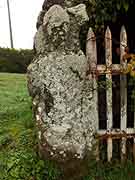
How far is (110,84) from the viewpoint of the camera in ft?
15.5

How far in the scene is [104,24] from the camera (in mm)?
5203

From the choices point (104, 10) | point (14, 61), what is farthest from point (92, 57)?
point (14, 61)

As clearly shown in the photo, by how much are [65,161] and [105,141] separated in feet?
1.76

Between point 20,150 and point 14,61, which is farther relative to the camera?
point 14,61

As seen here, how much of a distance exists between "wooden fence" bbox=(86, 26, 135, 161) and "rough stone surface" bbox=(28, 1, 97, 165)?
0.11 metres

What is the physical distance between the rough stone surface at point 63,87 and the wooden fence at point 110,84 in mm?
106

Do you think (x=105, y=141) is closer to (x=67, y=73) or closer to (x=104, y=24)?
(x=67, y=73)

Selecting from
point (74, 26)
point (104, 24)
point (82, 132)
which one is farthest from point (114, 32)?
point (82, 132)

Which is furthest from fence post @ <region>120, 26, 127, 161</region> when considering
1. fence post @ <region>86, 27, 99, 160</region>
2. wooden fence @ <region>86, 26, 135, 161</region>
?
fence post @ <region>86, 27, 99, 160</region>

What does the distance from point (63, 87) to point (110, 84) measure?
20.6 inches

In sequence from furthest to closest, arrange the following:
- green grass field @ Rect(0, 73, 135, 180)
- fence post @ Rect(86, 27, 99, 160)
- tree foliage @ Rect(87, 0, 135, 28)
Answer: tree foliage @ Rect(87, 0, 135, 28) < green grass field @ Rect(0, 73, 135, 180) < fence post @ Rect(86, 27, 99, 160)

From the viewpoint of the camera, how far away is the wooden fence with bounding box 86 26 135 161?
4680mm

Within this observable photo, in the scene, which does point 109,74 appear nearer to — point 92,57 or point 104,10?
point 92,57

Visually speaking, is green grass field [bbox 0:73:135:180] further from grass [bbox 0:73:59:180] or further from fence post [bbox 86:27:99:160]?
fence post [bbox 86:27:99:160]
